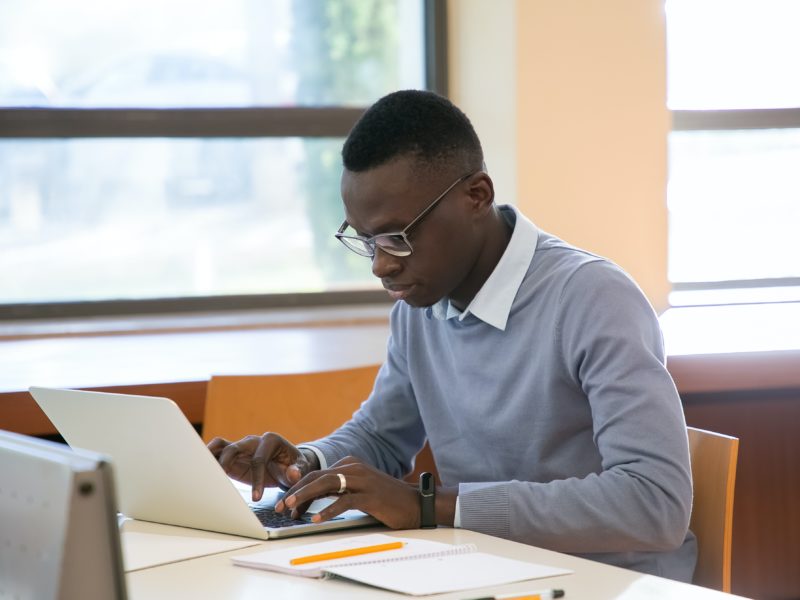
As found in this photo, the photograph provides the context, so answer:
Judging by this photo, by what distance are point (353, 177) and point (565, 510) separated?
1.67ft

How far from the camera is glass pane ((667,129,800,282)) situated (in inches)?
135

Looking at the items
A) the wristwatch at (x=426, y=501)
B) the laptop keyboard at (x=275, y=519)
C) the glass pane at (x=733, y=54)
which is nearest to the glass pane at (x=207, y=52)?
the glass pane at (x=733, y=54)

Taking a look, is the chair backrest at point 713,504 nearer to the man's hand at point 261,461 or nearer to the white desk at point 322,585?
the white desk at point 322,585

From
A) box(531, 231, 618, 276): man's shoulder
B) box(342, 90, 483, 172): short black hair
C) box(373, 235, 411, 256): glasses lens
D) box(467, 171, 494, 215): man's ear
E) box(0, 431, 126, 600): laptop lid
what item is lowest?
box(0, 431, 126, 600): laptop lid

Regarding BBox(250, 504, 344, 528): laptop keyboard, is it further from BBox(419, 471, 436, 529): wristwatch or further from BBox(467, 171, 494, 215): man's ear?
BBox(467, 171, 494, 215): man's ear

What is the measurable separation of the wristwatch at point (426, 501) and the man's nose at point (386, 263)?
0.30 meters

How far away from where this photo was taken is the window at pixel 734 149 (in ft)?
11.1

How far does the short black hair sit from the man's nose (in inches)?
4.5

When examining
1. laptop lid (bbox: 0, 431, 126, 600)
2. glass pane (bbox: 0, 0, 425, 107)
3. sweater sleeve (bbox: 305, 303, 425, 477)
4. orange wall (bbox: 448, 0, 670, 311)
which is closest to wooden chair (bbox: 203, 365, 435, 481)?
sweater sleeve (bbox: 305, 303, 425, 477)

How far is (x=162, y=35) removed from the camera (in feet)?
10.4

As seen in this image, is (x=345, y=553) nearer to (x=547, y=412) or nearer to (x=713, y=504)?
(x=547, y=412)

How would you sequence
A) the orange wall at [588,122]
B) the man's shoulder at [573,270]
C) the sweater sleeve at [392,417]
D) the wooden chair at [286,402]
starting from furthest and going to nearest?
the orange wall at [588,122] → the wooden chair at [286,402] → the sweater sleeve at [392,417] → the man's shoulder at [573,270]

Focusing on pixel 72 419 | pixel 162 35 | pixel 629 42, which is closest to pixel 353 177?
pixel 72 419

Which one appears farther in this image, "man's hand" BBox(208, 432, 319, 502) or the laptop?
"man's hand" BBox(208, 432, 319, 502)
